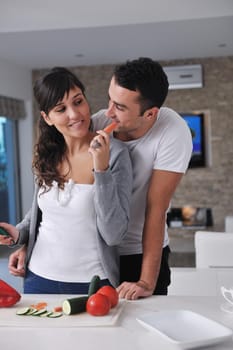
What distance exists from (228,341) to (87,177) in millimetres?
688

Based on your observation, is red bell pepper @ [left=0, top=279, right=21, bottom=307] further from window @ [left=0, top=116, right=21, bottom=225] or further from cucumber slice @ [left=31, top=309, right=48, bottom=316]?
window @ [left=0, top=116, right=21, bottom=225]

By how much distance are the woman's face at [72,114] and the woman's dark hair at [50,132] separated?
0.6 inches

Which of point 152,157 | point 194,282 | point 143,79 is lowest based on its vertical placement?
point 194,282

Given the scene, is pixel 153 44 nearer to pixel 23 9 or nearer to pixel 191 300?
pixel 23 9

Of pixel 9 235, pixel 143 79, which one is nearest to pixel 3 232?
pixel 9 235

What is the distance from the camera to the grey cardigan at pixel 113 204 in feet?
5.04

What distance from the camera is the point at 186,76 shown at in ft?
24.7

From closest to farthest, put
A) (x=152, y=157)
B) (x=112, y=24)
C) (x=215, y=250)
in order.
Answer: (x=152, y=157)
(x=215, y=250)
(x=112, y=24)

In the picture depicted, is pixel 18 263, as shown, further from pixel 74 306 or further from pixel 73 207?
pixel 74 306

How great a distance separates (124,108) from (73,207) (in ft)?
1.12

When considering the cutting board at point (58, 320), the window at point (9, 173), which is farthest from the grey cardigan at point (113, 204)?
the window at point (9, 173)

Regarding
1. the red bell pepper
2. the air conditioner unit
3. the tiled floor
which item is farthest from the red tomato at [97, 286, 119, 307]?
the air conditioner unit

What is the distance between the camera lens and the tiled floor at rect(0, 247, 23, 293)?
450 centimetres

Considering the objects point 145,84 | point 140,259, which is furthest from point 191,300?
point 145,84
